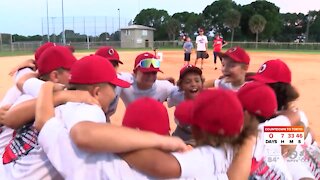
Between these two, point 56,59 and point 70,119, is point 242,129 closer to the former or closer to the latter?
point 70,119

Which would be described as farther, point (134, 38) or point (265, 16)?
point (265, 16)

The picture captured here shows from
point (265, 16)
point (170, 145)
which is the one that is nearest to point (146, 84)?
point (170, 145)

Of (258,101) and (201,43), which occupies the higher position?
(201,43)

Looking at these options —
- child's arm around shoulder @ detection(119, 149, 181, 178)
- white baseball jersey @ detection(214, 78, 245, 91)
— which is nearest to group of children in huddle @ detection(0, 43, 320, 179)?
child's arm around shoulder @ detection(119, 149, 181, 178)

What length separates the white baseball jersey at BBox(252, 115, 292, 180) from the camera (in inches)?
103

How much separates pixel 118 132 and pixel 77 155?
260 mm

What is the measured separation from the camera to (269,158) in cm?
275

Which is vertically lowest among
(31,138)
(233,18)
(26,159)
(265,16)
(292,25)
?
(26,159)

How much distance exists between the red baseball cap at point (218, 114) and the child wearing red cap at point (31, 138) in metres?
0.93

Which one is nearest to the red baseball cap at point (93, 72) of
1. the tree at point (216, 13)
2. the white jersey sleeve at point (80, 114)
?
the white jersey sleeve at point (80, 114)

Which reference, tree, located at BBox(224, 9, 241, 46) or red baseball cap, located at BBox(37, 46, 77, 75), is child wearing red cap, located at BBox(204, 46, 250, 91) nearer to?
red baseball cap, located at BBox(37, 46, 77, 75)

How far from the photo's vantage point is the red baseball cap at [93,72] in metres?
2.11

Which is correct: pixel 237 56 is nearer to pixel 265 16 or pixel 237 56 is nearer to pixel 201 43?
pixel 201 43

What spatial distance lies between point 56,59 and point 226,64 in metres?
2.36
